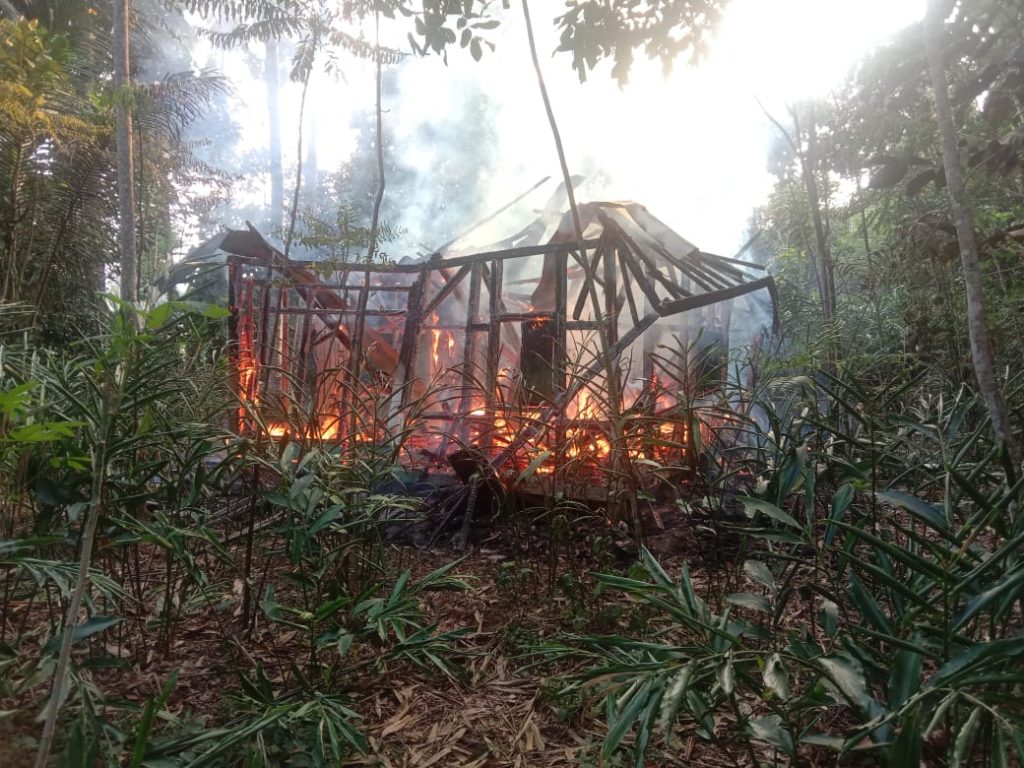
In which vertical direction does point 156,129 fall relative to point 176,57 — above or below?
below

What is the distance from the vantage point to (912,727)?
3.01ft

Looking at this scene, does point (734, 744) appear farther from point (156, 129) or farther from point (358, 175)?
point (358, 175)

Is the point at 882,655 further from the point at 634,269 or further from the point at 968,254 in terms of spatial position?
the point at 634,269

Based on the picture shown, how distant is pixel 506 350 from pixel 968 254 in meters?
8.10

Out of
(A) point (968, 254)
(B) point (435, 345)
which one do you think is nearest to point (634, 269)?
(A) point (968, 254)

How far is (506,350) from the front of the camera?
10117 millimetres

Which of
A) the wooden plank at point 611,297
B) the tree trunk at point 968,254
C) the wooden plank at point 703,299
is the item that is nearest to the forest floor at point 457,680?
the tree trunk at point 968,254

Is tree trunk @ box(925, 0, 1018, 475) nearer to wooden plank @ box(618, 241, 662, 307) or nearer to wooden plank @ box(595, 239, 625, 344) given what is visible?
wooden plank @ box(595, 239, 625, 344)

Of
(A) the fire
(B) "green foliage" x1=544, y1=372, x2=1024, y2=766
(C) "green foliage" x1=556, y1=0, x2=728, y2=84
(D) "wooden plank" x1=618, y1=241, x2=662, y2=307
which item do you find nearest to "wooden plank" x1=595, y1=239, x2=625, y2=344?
(D) "wooden plank" x1=618, y1=241, x2=662, y2=307

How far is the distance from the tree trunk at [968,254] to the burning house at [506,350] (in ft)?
3.50

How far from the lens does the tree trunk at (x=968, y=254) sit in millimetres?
1812

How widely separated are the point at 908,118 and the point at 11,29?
9.14 meters

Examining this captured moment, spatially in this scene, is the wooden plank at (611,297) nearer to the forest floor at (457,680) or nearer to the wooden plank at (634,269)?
the wooden plank at (634,269)

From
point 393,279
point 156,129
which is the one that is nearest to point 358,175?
point 393,279
